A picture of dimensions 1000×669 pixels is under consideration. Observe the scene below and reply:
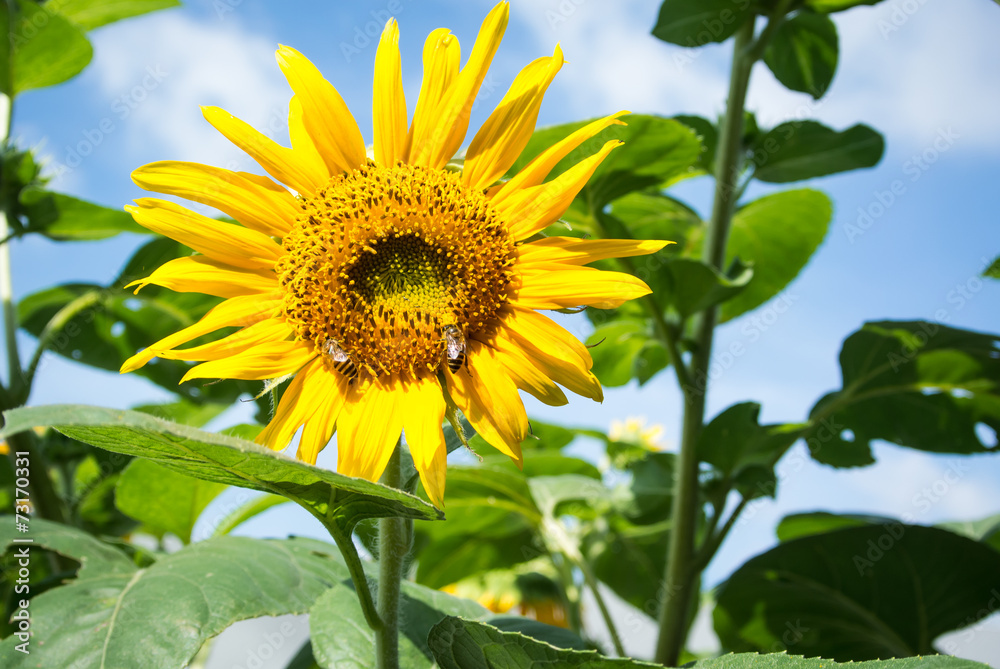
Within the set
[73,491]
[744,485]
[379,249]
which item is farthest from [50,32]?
[744,485]

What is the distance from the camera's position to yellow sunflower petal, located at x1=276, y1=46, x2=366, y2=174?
1.19 m

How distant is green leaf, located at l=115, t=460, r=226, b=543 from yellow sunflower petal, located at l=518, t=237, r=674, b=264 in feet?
3.30

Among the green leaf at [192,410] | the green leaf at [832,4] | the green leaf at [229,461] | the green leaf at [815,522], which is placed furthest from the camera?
the green leaf at [192,410]

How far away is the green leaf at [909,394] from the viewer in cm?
197

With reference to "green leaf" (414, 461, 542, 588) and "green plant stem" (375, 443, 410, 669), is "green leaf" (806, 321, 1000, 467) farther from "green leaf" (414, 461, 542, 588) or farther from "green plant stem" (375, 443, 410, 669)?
"green plant stem" (375, 443, 410, 669)

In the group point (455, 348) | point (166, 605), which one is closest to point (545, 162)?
point (455, 348)

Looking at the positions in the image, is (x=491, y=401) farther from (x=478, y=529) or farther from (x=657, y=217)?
(x=478, y=529)

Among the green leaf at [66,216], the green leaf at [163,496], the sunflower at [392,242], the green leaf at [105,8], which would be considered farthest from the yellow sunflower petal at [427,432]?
the green leaf at [105,8]

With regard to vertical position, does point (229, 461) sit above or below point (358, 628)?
above

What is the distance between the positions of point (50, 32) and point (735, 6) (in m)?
1.92

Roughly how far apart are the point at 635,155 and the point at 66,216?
1720 mm

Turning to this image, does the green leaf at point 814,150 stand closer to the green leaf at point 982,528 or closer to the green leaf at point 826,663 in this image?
the green leaf at point 982,528

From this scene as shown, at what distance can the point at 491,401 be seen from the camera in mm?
1118

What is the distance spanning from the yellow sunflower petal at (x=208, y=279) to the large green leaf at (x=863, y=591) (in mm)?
1495
